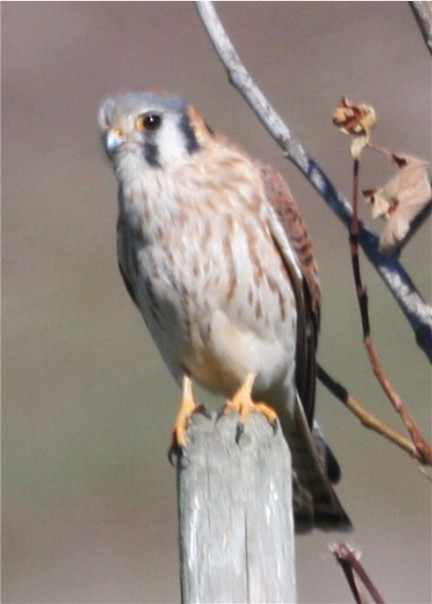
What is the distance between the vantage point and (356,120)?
2689mm

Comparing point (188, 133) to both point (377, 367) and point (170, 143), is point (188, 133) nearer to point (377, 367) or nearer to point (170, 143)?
point (170, 143)

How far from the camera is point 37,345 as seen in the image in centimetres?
1013

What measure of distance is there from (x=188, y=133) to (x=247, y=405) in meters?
0.69

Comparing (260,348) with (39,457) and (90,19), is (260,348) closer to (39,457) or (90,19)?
(39,457)

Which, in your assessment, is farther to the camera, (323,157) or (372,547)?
(323,157)

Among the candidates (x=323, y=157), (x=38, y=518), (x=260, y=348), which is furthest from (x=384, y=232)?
(x=323, y=157)

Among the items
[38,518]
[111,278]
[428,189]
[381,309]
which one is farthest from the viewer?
[111,278]

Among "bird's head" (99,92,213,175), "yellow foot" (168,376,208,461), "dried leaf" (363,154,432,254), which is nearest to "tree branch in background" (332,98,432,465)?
"dried leaf" (363,154,432,254)

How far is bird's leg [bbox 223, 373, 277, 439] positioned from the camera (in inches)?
135

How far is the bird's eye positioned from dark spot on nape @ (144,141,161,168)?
0.11 ft

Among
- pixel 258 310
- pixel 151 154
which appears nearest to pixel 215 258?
pixel 258 310

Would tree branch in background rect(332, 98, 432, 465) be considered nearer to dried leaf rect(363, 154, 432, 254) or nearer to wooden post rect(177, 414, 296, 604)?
dried leaf rect(363, 154, 432, 254)

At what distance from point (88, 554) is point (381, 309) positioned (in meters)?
2.33

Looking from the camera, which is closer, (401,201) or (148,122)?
(401,201)
